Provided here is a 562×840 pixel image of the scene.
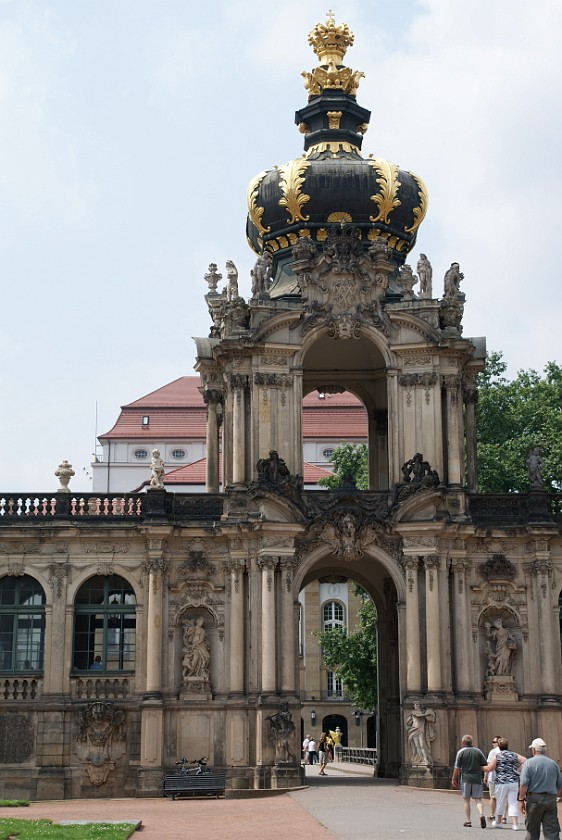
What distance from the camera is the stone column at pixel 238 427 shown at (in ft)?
124

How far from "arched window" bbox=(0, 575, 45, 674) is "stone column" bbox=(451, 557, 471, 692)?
36.3 ft

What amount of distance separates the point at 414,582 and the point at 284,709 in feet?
15.7

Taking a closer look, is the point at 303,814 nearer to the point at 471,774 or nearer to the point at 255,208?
the point at 471,774

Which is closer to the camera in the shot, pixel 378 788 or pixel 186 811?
pixel 186 811

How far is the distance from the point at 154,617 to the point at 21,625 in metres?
3.77

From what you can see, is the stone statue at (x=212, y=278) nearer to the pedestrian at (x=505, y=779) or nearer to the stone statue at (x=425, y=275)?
the stone statue at (x=425, y=275)

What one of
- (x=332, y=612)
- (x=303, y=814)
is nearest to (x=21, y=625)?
(x=303, y=814)

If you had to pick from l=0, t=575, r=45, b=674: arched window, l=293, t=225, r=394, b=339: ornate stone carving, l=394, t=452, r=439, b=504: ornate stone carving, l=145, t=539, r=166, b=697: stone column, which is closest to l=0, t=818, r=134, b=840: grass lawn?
l=145, t=539, r=166, b=697: stone column

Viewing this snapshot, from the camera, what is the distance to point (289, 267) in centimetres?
4156

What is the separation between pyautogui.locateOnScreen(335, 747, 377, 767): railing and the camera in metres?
54.1

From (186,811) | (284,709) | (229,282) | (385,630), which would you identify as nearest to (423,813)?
(186,811)

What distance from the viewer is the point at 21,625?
37.8 m

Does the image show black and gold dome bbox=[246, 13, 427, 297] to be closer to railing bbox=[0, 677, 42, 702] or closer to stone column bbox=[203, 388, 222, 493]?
stone column bbox=[203, 388, 222, 493]

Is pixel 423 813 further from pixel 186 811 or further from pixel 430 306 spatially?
pixel 430 306
